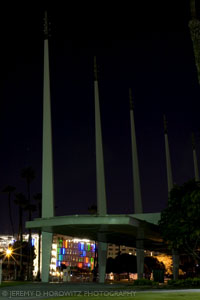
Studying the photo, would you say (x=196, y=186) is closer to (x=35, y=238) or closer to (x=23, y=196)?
(x=23, y=196)

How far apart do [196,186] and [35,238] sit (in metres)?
161

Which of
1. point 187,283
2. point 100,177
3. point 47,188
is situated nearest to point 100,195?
point 100,177

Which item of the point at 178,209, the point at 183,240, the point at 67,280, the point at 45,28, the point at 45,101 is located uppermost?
the point at 45,28

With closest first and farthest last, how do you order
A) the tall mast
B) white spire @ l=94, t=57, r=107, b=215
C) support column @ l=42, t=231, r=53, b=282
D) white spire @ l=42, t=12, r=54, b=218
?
the tall mast
support column @ l=42, t=231, r=53, b=282
white spire @ l=42, t=12, r=54, b=218
white spire @ l=94, t=57, r=107, b=215

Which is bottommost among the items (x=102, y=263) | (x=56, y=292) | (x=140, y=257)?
(x=56, y=292)

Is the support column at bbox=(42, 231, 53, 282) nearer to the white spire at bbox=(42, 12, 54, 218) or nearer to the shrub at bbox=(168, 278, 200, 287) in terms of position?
the white spire at bbox=(42, 12, 54, 218)

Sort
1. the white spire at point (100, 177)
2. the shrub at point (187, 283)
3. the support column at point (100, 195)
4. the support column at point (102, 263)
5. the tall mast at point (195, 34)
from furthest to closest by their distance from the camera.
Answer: the white spire at point (100, 177)
the support column at point (100, 195)
the support column at point (102, 263)
the shrub at point (187, 283)
the tall mast at point (195, 34)

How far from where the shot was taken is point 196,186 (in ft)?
137

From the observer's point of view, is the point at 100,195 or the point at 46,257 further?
the point at 100,195

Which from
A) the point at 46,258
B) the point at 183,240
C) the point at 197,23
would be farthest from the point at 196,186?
the point at 197,23

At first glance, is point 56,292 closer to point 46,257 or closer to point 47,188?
point 46,257

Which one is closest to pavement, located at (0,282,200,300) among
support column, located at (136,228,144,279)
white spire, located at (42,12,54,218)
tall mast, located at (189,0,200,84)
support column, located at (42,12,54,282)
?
support column, located at (42,12,54,282)

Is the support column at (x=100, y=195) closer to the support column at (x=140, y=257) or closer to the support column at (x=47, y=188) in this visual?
the support column at (x=140, y=257)

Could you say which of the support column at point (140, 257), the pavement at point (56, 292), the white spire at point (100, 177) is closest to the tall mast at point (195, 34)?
the pavement at point (56, 292)
